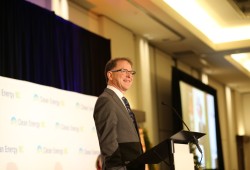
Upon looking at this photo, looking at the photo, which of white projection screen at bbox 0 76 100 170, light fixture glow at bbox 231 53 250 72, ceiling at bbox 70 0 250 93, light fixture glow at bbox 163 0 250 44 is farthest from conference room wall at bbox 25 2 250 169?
white projection screen at bbox 0 76 100 170

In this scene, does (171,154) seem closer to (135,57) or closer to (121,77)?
(121,77)

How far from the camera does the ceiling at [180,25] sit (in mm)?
6910

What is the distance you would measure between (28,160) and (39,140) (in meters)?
0.26

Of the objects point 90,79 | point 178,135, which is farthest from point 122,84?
point 90,79

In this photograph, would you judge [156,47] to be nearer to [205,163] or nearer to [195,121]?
[195,121]

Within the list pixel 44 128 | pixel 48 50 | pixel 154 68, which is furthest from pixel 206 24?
pixel 44 128

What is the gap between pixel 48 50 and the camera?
5.44 m

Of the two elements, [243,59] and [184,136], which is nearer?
[184,136]

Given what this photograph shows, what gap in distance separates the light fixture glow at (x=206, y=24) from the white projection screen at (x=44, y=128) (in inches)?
104

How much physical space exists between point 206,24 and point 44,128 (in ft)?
16.5

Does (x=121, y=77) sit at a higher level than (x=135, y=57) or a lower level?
lower

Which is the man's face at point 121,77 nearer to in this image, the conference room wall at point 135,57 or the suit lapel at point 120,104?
the suit lapel at point 120,104

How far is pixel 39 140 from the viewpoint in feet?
15.8

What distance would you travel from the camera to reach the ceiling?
22.7 feet
